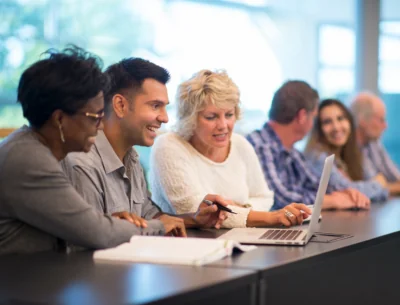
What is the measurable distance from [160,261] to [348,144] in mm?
2853

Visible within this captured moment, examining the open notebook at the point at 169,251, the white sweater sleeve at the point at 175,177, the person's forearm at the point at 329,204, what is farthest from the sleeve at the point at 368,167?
the open notebook at the point at 169,251

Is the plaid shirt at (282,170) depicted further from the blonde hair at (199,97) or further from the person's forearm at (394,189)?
the person's forearm at (394,189)

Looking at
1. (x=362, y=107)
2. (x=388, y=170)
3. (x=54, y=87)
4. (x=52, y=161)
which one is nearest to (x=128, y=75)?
(x=54, y=87)

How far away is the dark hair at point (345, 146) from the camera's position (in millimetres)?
4379

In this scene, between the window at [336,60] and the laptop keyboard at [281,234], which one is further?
the window at [336,60]

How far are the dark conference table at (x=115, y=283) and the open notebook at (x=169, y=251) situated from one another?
0.04 m

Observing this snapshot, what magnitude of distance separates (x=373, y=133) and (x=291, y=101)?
1.25 m

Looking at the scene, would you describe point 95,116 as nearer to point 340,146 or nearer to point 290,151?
point 290,151

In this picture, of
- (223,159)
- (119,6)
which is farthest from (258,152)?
(119,6)

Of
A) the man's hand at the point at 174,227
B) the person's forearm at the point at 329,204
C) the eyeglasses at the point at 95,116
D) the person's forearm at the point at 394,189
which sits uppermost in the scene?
the eyeglasses at the point at 95,116

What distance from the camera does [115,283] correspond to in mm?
1559

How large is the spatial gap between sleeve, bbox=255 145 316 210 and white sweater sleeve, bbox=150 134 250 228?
2.30 ft

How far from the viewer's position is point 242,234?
96.0 inches

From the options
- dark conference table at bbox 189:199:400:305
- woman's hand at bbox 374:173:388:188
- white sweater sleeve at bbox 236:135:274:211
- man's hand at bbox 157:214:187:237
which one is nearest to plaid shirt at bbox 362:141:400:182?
woman's hand at bbox 374:173:388:188
